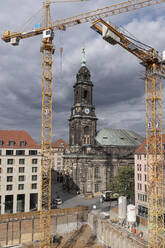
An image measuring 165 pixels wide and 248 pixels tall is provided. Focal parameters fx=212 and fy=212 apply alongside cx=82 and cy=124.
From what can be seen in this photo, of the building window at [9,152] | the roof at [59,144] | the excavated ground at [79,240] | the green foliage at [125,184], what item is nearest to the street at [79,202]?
the green foliage at [125,184]

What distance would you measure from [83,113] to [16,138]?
121ft

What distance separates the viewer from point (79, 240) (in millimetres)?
45594

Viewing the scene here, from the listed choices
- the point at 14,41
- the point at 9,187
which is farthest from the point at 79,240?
the point at 14,41

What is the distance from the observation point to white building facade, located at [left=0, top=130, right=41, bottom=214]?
198 feet

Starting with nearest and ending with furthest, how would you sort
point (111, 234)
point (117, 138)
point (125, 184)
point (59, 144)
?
point (111, 234), point (125, 184), point (117, 138), point (59, 144)

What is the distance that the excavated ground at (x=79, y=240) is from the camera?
141 feet

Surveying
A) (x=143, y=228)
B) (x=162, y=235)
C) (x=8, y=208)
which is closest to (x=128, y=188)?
(x=143, y=228)

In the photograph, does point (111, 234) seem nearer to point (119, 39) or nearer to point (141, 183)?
point (141, 183)

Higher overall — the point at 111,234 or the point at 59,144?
the point at 59,144

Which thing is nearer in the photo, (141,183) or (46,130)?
(46,130)

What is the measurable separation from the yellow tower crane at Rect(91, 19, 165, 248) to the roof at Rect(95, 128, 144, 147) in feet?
180

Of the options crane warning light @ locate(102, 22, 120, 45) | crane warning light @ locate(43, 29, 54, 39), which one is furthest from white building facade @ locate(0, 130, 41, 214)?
crane warning light @ locate(102, 22, 120, 45)

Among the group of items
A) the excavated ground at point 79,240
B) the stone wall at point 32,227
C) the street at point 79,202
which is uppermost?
the stone wall at point 32,227

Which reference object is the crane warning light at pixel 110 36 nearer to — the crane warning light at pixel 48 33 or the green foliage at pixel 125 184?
the crane warning light at pixel 48 33
